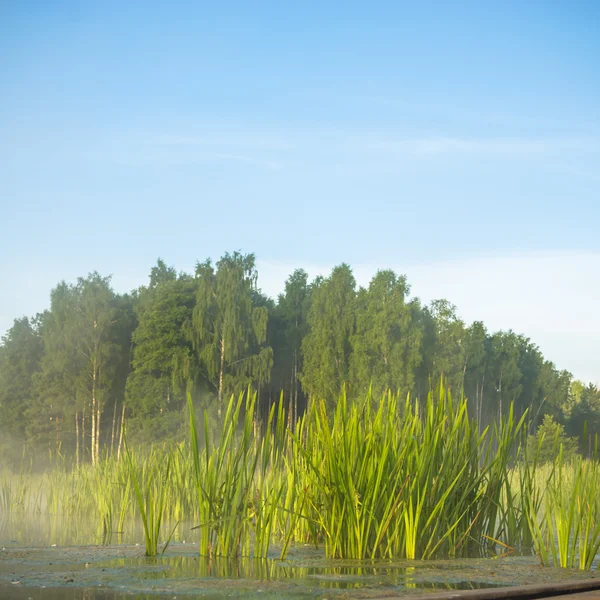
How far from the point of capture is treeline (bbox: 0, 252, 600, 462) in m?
36.1

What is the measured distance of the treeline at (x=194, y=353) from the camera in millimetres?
36062

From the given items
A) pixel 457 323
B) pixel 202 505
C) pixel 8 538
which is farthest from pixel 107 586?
pixel 457 323

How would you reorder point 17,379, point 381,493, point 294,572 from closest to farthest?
point 294,572 → point 381,493 → point 17,379

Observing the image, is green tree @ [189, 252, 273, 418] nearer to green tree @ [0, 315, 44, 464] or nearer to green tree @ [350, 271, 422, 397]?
green tree @ [350, 271, 422, 397]

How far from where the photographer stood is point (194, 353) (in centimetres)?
3747

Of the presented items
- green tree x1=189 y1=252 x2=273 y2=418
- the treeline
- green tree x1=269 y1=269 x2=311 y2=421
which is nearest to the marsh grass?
the treeline

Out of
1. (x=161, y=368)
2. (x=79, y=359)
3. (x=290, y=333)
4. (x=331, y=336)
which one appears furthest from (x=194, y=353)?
(x=290, y=333)

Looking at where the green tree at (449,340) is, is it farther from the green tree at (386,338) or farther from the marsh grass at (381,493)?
the marsh grass at (381,493)

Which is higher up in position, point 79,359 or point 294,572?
point 79,359

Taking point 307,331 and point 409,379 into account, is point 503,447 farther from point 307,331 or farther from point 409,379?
point 307,331

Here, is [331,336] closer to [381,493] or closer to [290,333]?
[290,333]

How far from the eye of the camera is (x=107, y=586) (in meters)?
4.58

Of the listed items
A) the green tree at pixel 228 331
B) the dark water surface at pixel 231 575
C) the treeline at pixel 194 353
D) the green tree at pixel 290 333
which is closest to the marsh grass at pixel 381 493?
the dark water surface at pixel 231 575

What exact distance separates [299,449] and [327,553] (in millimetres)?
933
